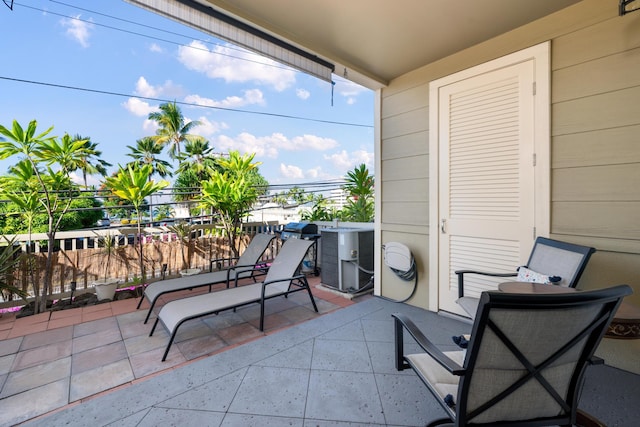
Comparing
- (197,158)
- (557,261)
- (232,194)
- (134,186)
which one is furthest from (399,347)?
(197,158)

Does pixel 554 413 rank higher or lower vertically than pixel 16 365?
higher

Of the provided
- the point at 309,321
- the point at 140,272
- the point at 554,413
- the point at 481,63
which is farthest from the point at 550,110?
the point at 140,272

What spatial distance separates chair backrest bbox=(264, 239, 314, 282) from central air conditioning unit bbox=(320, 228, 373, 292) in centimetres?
63

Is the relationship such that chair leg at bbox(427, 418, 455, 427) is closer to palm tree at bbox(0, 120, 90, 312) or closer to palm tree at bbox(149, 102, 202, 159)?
palm tree at bbox(0, 120, 90, 312)

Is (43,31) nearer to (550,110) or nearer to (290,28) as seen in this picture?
(290,28)

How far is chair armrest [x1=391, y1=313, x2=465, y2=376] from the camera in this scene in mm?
1092

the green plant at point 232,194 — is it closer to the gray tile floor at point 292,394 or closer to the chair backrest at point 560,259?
the gray tile floor at point 292,394

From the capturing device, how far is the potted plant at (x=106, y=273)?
3775 mm


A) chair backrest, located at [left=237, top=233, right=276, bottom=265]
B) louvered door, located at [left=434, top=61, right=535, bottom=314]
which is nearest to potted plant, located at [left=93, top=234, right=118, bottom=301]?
chair backrest, located at [left=237, top=233, right=276, bottom=265]

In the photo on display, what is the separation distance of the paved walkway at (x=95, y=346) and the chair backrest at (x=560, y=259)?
214cm

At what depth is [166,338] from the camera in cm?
268

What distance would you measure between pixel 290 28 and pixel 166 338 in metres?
3.17

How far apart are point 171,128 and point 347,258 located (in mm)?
22252

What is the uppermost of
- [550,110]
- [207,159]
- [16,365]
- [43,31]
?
[43,31]
